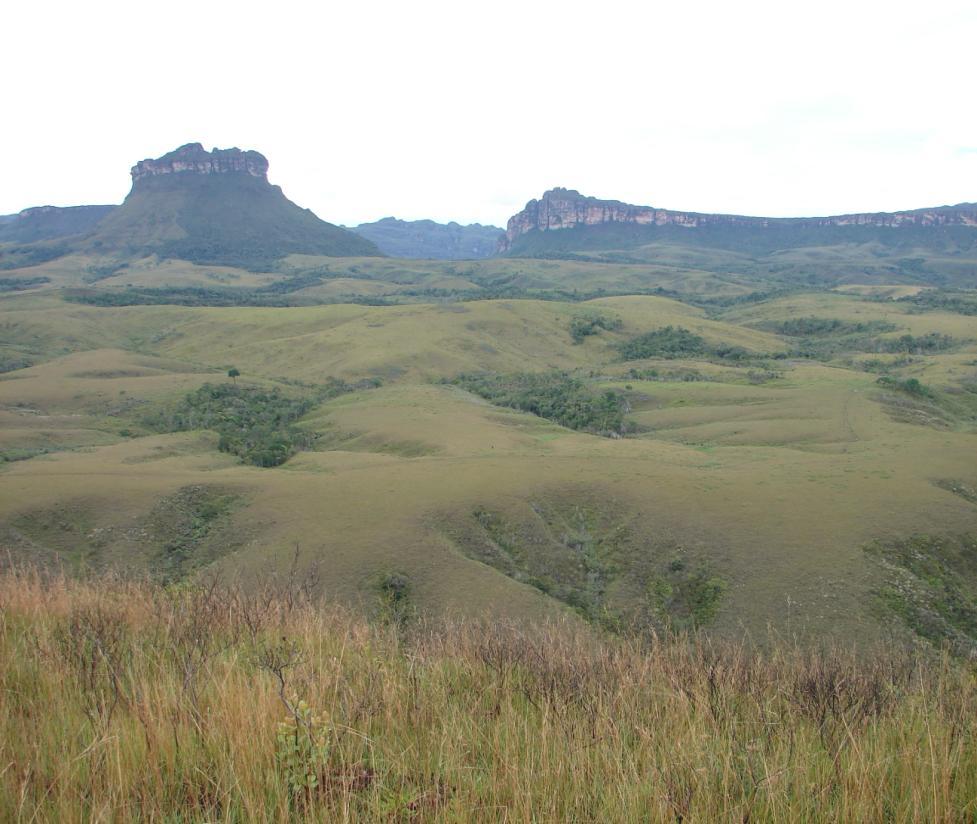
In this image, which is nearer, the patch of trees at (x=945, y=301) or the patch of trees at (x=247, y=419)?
the patch of trees at (x=247, y=419)

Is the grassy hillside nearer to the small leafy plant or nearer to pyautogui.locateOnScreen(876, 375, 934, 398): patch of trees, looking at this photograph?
pyautogui.locateOnScreen(876, 375, 934, 398): patch of trees

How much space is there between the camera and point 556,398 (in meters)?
83.4

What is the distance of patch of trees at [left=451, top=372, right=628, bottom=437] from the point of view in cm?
7394

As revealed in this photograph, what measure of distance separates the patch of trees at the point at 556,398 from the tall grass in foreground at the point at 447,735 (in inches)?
2538

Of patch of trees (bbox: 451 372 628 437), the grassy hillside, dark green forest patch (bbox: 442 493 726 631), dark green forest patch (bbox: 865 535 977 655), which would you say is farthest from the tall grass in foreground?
patch of trees (bbox: 451 372 628 437)

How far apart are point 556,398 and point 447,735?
78.9 metres

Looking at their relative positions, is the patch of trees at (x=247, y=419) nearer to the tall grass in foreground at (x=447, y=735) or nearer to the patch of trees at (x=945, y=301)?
the tall grass in foreground at (x=447, y=735)

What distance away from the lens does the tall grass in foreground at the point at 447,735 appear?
4246mm

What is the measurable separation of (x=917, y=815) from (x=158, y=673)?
5.78m

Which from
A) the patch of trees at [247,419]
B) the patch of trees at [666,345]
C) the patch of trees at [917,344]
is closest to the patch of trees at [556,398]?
the patch of trees at [666,345]

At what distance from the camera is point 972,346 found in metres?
115

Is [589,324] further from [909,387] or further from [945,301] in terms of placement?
[945,301]

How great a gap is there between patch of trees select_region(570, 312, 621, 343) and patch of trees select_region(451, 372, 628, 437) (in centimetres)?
2694

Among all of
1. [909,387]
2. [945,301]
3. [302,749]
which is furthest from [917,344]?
[302,749]
